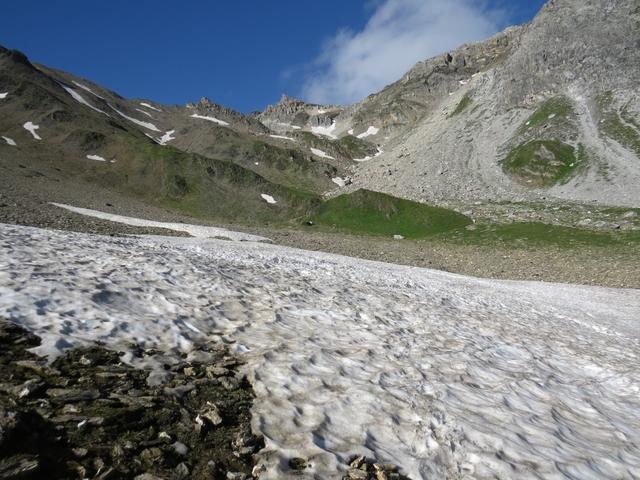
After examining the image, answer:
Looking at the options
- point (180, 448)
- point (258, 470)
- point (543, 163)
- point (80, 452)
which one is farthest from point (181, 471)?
point (543, 163)

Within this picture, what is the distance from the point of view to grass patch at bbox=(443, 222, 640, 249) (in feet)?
151

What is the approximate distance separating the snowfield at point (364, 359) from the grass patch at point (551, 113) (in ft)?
364

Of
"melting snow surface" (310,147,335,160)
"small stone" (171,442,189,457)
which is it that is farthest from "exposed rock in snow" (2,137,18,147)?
"small stone" (171,442,189,457)

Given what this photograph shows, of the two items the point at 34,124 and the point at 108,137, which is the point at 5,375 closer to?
the point at 108,137

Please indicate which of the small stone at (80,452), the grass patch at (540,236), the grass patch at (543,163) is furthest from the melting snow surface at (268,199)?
the small stone at (80,452)

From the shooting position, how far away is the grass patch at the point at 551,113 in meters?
111

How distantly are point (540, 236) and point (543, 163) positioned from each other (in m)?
51.1

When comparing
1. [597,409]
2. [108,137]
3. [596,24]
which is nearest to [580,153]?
[596,24]

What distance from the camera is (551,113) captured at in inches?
4446

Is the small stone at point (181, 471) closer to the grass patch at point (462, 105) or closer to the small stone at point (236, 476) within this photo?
the small stone at point (236, 476)

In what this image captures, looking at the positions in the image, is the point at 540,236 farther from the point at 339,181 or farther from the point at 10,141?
the point at 10,141

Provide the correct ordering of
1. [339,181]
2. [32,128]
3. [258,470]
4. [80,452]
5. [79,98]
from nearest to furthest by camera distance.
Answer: [80,452] → [258,470] → [32,128] → [339,181] → [79,98]

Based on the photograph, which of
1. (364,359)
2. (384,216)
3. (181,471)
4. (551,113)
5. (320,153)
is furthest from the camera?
(320,153)

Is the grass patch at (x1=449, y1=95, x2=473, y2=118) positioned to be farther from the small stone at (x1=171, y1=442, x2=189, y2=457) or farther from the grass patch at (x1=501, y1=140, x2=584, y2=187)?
the small stone at (x1=171, y1=442, x2=189, y2=457)
